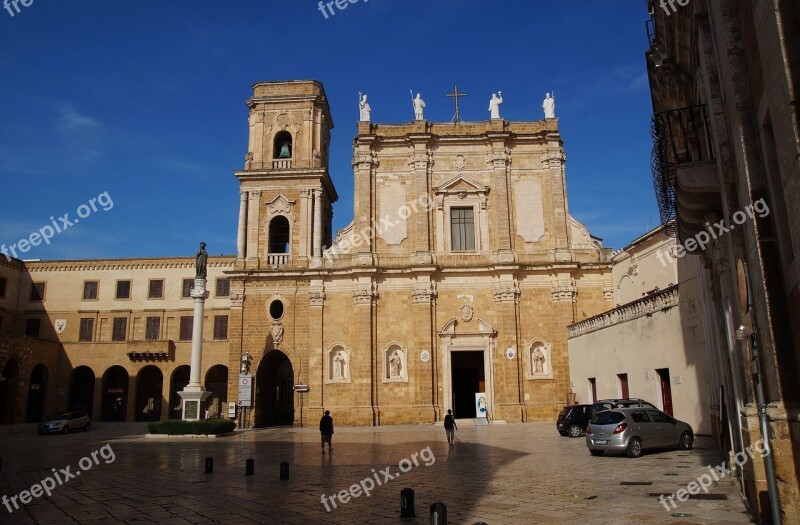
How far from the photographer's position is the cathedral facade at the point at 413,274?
30953 millimetres

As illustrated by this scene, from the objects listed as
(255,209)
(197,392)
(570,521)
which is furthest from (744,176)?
(255,209)

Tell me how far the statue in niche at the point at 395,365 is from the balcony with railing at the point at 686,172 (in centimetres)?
1943

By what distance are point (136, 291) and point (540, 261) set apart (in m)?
29.4

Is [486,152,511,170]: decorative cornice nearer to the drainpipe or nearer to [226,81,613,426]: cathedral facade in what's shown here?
[226,81,613,426]: cathedral facade

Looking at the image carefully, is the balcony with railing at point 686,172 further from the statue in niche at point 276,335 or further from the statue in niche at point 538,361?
the statue in niche at point 276,335

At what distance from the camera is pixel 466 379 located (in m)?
34.5

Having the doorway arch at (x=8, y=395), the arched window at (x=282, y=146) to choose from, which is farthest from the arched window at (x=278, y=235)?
the doorway arch at (x=8, y=395)

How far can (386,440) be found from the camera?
2311cm

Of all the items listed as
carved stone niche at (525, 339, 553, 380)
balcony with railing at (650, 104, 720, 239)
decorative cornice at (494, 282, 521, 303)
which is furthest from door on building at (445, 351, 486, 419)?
balcony with railing at (650, 104, 720, 239)

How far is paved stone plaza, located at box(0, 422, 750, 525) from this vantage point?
9.71 m

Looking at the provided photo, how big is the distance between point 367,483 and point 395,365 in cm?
1839

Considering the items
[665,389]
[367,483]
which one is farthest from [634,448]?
[367,483]

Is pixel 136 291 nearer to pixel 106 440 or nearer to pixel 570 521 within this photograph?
pixel 106 440

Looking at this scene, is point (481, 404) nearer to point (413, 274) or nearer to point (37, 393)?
point (413, 274)
